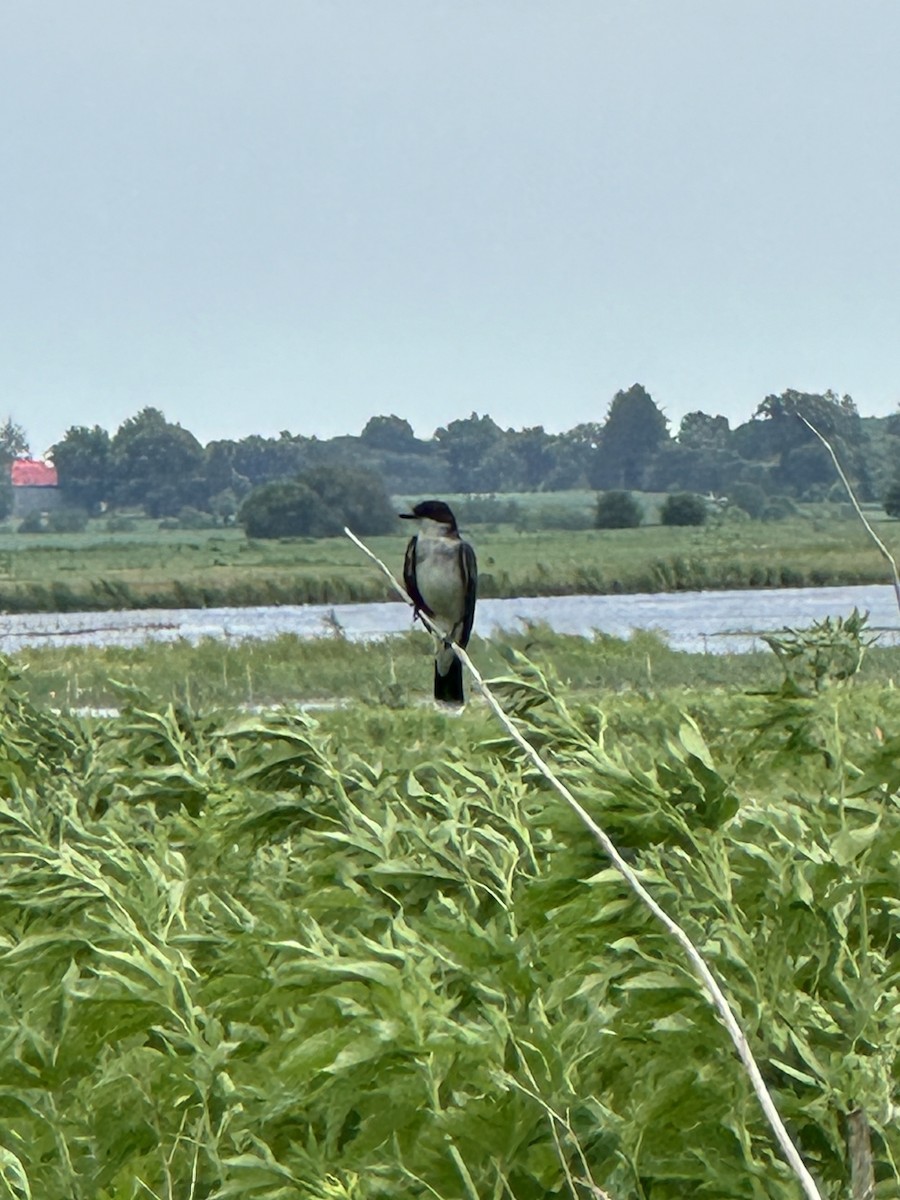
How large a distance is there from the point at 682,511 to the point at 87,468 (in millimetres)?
35468

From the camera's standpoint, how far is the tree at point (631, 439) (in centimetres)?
11719

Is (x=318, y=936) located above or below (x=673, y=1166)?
above

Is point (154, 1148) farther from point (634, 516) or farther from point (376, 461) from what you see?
point (376, 461)

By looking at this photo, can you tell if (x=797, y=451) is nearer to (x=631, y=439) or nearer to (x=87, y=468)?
(x=631, y=439)

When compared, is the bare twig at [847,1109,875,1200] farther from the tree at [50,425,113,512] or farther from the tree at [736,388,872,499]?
the tree at [50,425,113,512]

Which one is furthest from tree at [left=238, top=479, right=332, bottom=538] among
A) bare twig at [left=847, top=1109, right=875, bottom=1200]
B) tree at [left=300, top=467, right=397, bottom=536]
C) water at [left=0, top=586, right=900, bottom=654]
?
bare twig at [left=847, top=1109, right=875, bottom=1200]

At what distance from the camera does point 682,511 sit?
103 metres

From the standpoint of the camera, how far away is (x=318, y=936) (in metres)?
3.72

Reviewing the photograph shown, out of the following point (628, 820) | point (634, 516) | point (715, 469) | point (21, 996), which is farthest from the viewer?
point (715, 469)

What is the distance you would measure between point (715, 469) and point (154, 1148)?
110 m

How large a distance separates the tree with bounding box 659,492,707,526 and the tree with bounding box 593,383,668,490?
12.2 meters

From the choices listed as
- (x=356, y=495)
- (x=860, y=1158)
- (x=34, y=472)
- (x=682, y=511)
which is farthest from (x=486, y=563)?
(x=860, y=1158)

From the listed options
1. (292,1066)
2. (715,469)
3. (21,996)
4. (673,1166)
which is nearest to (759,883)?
(673,1166)

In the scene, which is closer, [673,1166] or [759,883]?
[673,1166]
